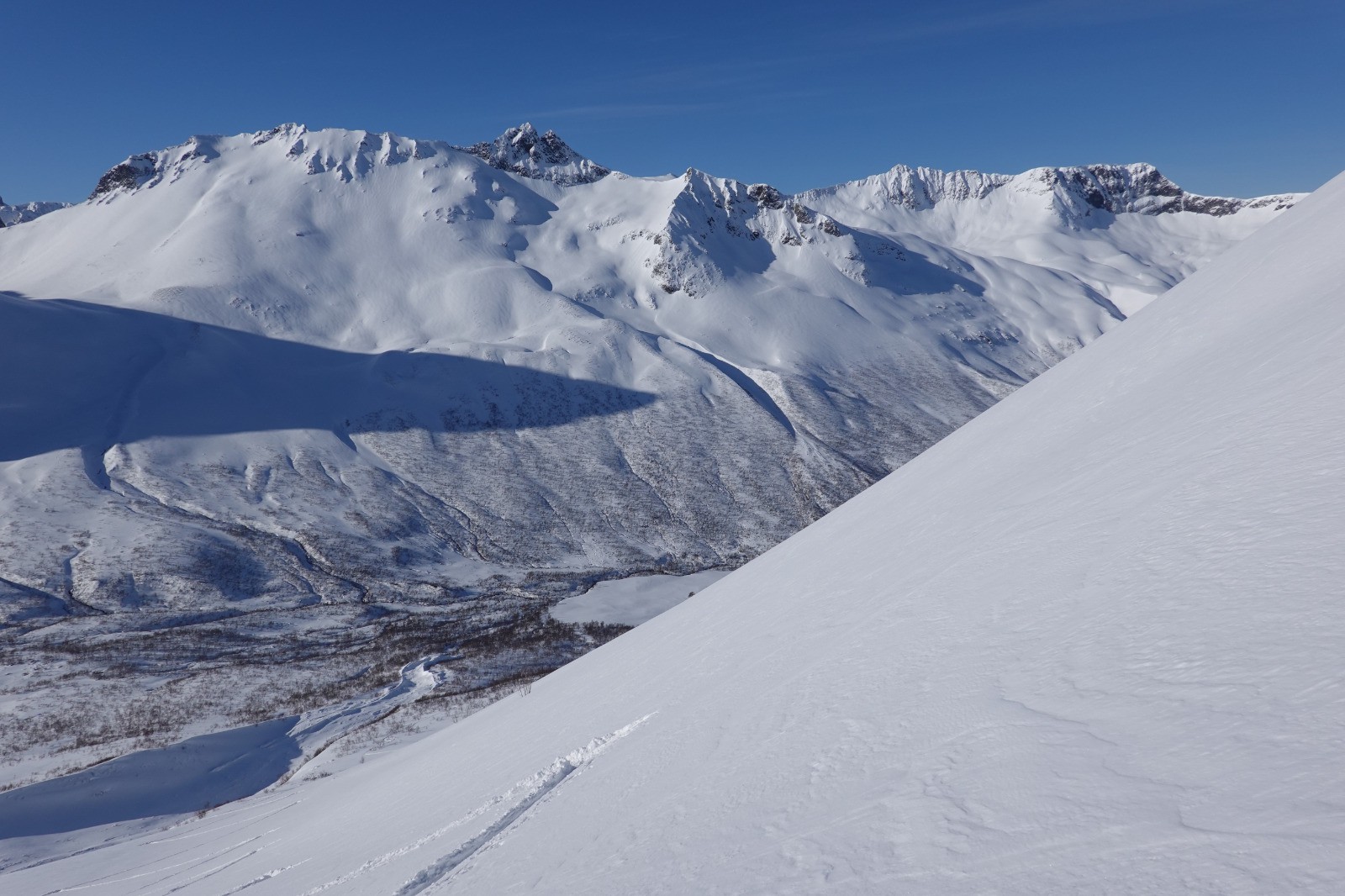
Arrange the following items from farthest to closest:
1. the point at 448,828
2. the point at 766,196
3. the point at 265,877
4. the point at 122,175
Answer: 1. the point at 766,196
2. the point at 122,175
3. the point at 265,877
4. the point at 448,828

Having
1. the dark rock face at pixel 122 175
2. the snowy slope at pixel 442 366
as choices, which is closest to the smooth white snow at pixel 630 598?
the snowy slope at pixel 442 366

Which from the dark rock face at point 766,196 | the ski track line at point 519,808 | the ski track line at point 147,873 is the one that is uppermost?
the dark rock face at point 766,196

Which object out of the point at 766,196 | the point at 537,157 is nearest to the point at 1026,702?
the point at 766,196

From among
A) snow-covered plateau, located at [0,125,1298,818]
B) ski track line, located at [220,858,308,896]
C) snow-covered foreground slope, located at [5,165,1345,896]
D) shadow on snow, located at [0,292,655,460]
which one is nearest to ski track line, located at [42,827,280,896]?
snow-covered foreground slope, located at [5,165,1345,896]

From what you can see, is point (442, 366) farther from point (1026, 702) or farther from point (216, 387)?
point (1026, 702)

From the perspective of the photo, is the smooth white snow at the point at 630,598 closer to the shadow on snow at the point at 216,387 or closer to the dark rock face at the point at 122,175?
the shadow on snow at the point at 216,387
